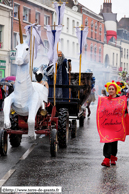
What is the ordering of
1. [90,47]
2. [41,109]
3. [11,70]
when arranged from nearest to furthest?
[41,109], [11,70], [90,47]

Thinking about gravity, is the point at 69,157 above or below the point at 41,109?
below

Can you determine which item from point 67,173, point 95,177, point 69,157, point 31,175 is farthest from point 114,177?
point 69,157

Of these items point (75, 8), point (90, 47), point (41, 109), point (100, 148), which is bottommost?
point (100, 148)

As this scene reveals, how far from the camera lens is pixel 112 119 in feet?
26.7

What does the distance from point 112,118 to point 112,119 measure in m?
0.02

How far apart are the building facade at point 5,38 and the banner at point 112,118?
1133 inches

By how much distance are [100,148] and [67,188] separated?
4303 millimetres

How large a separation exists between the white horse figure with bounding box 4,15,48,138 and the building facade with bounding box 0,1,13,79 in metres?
28.0

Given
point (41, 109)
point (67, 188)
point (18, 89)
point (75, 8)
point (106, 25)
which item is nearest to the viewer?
point (67, 188)

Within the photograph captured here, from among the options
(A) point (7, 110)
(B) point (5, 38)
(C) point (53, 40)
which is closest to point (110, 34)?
(B) point (5, 38)

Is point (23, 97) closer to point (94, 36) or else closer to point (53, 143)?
point (53, 143)

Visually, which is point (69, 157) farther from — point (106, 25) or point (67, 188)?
point (106, 25)

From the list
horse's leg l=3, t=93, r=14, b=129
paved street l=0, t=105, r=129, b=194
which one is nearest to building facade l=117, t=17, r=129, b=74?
paved street l=0, t=105, r=129, b=194

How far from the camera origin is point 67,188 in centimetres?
620
